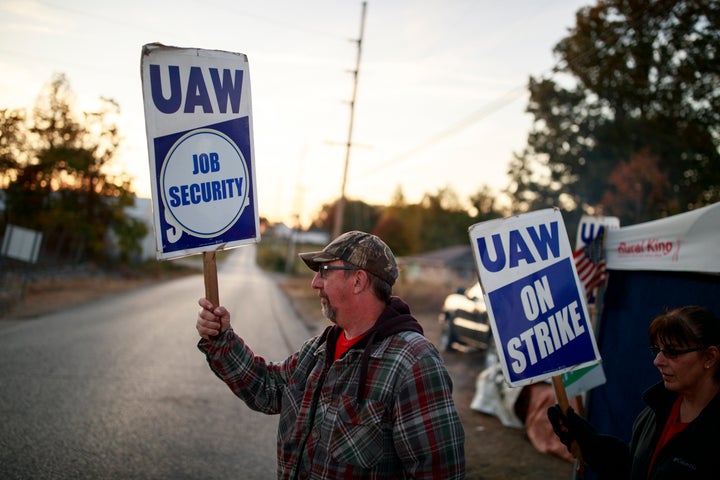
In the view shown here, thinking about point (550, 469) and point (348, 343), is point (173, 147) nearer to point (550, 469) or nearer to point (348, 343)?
point (348, 343)

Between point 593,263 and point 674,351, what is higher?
point 593,263

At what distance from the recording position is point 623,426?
177 inches

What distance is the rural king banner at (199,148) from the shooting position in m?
2.47

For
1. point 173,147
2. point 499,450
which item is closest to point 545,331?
point 173,147

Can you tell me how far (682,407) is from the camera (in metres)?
2.46

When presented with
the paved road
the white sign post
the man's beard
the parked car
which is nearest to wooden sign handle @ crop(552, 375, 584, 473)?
the man's beard

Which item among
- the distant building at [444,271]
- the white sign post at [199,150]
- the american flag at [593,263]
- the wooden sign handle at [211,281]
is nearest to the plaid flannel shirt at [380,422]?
the wooden sign handle at [211,281]

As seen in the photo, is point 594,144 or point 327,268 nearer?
point 327,268

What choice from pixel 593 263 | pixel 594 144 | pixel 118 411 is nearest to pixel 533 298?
pixel 593 263

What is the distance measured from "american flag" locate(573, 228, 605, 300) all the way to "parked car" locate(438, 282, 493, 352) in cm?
594

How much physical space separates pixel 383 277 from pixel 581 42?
25.0m

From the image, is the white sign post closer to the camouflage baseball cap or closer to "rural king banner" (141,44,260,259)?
"rural king banner" (141,44,260,259)

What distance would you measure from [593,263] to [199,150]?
396 centimetres

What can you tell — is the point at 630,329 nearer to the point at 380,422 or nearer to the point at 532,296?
the point at 532,296
